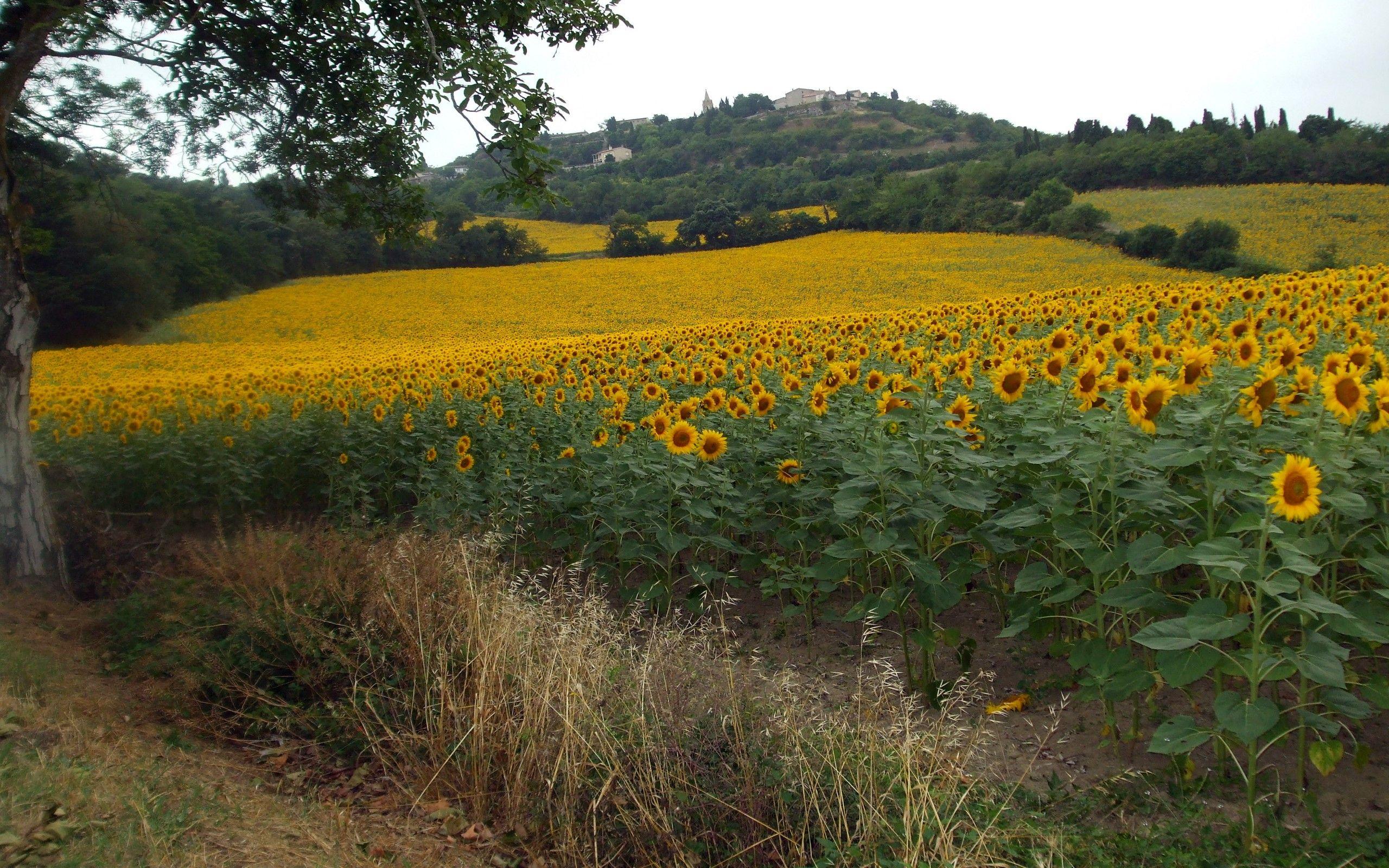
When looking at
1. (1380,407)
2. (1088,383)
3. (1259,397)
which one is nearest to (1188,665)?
(1259,397)

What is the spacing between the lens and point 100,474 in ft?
27.5

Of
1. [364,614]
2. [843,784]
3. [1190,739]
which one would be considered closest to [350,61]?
[364,614]

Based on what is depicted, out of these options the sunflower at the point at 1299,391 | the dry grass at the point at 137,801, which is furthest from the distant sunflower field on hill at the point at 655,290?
the dry grass at the point at 137,801

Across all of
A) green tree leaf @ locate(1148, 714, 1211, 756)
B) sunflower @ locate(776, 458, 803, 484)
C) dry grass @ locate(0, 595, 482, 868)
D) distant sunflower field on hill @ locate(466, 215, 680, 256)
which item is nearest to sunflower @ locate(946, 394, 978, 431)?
sunflower @ locate(776, 458, 803, 484)

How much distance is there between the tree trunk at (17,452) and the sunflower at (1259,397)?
8288 mm

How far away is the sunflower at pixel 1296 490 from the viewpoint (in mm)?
2871

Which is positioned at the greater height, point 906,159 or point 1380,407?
point 906,159

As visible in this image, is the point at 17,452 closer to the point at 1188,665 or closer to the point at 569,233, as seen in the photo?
the point at 1188,665

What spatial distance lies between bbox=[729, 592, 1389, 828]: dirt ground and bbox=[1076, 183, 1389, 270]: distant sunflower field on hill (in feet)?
71.8

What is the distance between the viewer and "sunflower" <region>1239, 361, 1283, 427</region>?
3.32 metres

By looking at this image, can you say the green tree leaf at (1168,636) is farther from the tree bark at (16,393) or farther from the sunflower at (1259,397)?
the tree bark at (16,393)

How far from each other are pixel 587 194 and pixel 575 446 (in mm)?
58626

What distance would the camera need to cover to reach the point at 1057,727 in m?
4.32

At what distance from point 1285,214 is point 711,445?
3454cm
